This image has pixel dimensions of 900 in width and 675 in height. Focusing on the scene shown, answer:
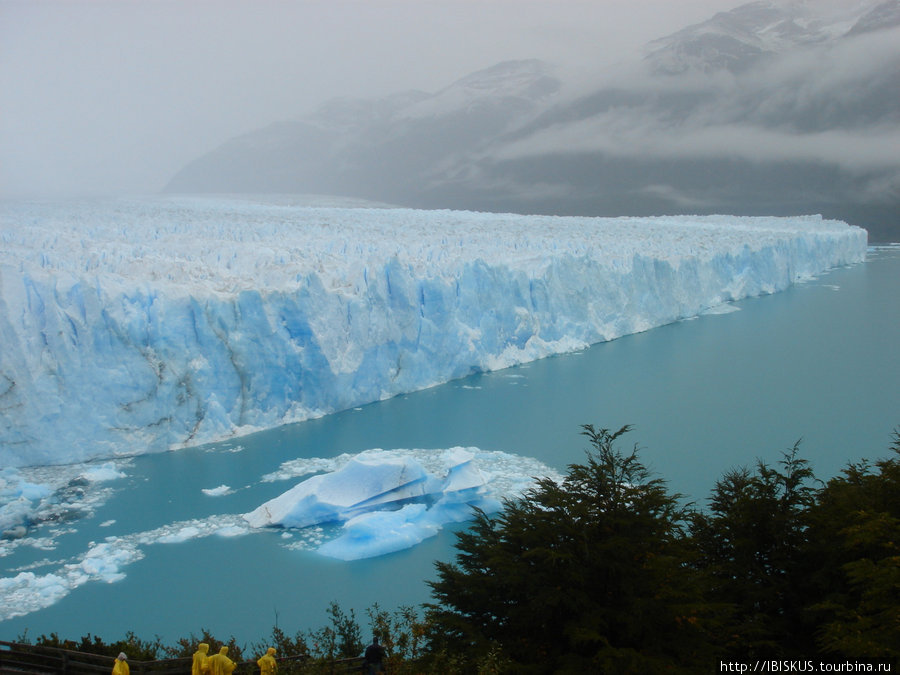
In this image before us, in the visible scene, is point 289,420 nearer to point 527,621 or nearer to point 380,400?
point 380,400

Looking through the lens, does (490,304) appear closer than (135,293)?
No

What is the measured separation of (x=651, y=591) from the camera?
141 inches

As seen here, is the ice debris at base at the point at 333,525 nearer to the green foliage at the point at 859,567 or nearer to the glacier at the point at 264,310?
the glacier at the point at 264,310

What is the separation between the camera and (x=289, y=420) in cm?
1162

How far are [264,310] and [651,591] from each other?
8.94 metres

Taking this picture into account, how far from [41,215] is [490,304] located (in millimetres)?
10192

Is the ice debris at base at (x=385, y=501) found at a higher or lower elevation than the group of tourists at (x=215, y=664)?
higher

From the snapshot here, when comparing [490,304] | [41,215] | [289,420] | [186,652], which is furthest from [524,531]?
[41,215]

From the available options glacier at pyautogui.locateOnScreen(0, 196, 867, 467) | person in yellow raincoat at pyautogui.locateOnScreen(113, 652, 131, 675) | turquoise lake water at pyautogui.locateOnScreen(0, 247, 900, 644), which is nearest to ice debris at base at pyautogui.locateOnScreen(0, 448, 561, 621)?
turquoise lake water at pyautogui.locateOnScreen(0, 247, 900, 644)

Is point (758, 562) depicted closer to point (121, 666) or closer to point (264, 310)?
point (121, 666)

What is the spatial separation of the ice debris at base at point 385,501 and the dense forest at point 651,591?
2.98 meters

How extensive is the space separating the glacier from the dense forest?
6.16 m

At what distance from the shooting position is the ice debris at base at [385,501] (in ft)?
25.3

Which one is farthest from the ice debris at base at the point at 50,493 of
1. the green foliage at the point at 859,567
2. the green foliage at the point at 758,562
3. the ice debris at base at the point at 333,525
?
the green foliage at the point at 859,567
